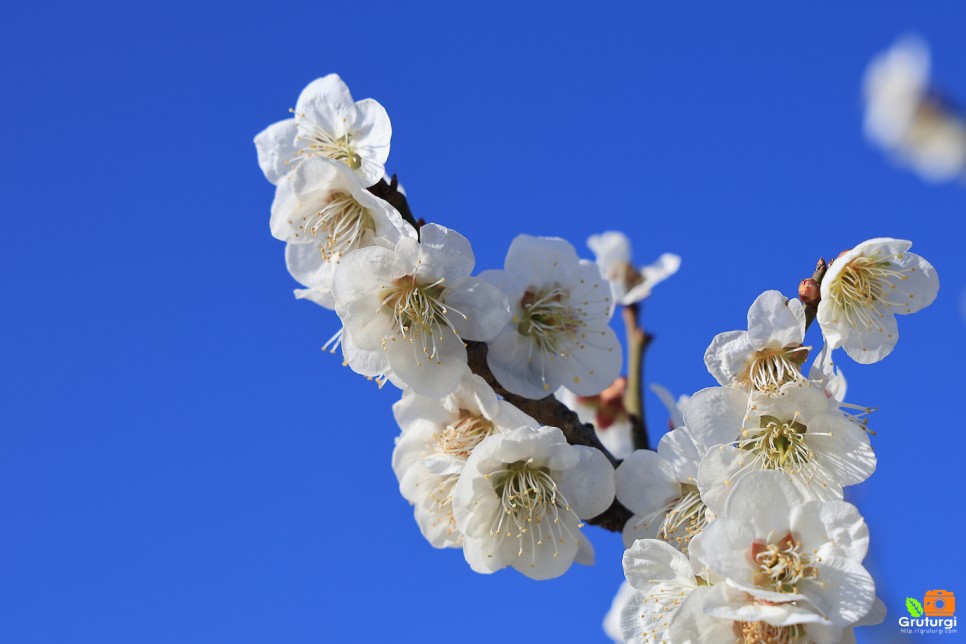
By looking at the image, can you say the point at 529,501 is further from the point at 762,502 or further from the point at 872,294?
the point at 872,294

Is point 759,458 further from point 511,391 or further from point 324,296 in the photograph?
point 324,296

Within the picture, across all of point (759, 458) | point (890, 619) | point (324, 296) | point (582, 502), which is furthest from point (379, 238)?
point (890, 619)

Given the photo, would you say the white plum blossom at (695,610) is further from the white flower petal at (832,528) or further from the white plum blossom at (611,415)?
the white plum blossom at (611,415)

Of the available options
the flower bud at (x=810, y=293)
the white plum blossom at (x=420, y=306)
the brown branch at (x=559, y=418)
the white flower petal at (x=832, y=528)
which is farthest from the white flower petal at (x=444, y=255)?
the white flower petal at (x=832, y=528)

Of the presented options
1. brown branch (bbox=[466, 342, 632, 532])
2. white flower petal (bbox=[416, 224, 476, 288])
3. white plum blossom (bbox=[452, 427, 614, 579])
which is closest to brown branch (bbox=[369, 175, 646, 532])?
brown branch (bbox=[466, 342, 632, 532])

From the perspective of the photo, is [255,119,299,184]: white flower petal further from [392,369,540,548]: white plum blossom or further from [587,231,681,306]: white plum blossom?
[587,231,681,306]: white plum blossom
